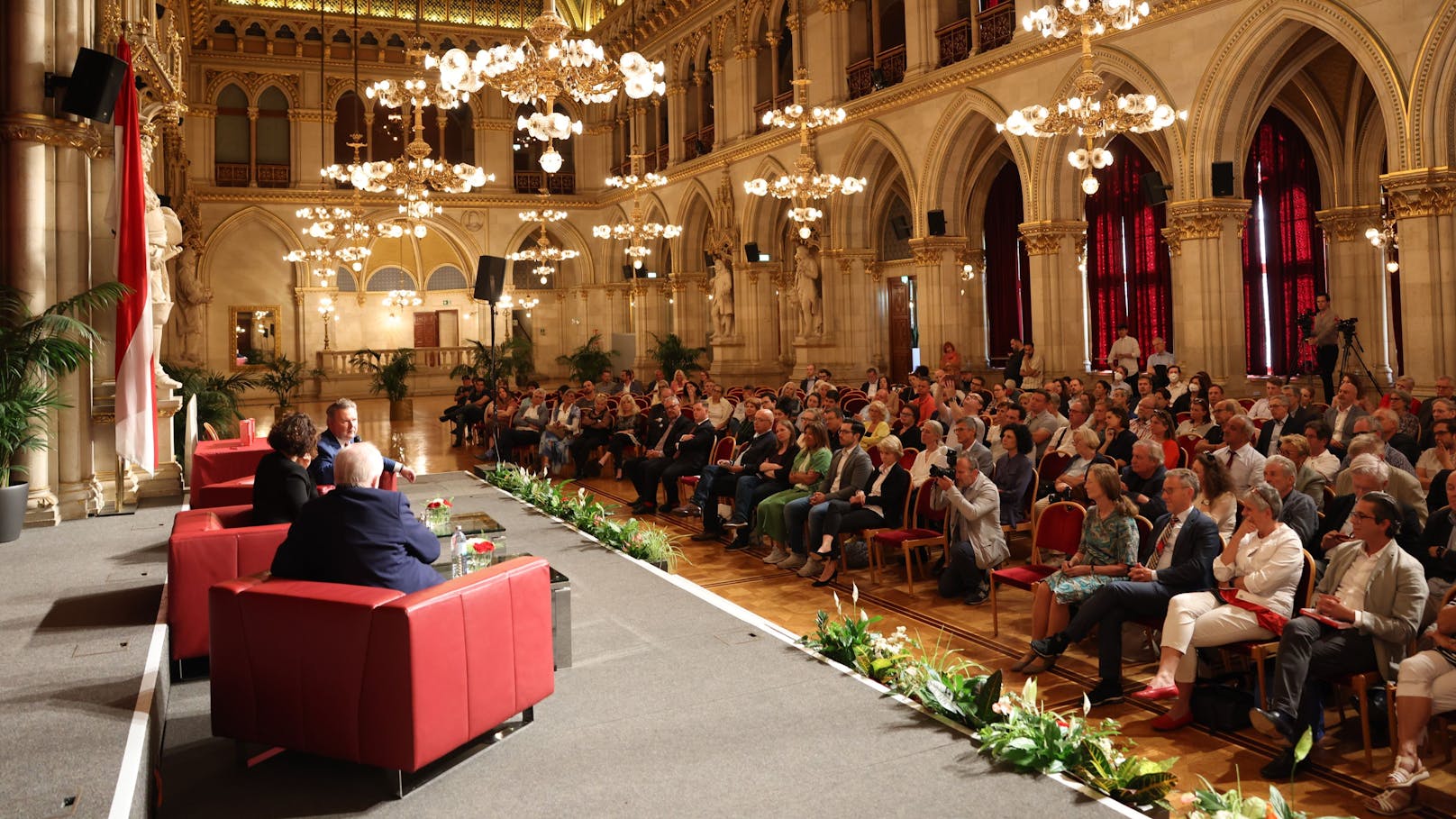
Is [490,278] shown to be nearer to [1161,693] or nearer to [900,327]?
[1161,693]

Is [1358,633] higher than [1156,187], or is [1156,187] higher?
[1156,187]

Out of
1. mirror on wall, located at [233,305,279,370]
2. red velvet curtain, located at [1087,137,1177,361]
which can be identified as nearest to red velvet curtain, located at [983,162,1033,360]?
red velvet curtain, located at [1087,137,1177,361]

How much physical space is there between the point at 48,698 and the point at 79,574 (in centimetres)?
220

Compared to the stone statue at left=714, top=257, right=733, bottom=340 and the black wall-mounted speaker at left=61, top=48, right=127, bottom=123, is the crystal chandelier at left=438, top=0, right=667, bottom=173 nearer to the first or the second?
the black wall-mounted speaker at left=61, top=48, right=127, bottom=123

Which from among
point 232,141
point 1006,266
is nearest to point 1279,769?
point 1006,266

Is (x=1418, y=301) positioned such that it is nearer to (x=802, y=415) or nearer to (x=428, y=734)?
(x=802, y=415)

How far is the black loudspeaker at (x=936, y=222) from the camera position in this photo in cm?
1494

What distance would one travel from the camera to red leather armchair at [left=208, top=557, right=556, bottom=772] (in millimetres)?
3076

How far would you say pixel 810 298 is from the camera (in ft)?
57.2

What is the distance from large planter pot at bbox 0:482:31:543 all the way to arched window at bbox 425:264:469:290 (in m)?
21.4

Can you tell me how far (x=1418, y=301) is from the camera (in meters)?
9.62

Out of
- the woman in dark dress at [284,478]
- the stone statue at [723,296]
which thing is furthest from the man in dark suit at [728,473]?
the stone statue at [723,296]

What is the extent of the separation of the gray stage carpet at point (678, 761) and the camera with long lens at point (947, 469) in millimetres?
2333

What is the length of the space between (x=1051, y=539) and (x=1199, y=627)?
4.30ft
